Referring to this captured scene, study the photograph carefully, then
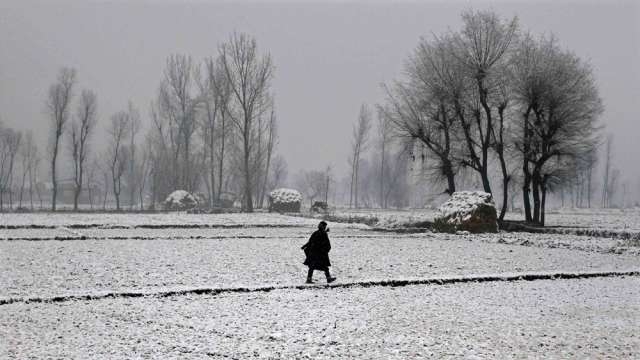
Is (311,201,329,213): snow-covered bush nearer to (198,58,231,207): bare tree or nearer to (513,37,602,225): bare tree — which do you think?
(198,58,231,207): bare tree

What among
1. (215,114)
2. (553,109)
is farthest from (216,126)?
(553,109)

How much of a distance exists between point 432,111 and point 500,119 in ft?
Answer: 15.5

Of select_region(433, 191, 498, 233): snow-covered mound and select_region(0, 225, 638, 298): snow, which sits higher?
select_region(433, 191, 498, 233): snow-covered mound

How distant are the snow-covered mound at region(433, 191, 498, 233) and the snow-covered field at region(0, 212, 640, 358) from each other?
8.58 meters

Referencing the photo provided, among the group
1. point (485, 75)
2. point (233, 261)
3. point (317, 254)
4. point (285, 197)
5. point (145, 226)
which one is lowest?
point (233, 261)

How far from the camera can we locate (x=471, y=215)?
31500 millimetres

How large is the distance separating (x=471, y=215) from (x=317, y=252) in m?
18.6

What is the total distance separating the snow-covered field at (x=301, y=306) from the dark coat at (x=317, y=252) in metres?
0.86

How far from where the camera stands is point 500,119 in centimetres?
3931

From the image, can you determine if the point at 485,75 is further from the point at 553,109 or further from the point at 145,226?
the point at 145,226

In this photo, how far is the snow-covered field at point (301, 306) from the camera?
9.32m

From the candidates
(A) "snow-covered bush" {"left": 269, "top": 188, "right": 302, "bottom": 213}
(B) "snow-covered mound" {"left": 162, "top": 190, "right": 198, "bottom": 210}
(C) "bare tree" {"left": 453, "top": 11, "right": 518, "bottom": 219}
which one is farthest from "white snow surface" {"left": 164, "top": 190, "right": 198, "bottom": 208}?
(C) "bare tree" {"left": 453, "top": 11, "right": 518, "bottom": 219}

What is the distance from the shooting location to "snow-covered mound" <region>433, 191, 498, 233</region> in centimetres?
3144

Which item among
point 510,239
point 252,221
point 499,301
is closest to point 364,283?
point 499,301
